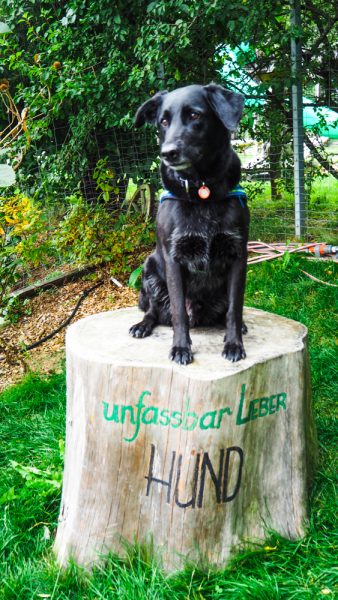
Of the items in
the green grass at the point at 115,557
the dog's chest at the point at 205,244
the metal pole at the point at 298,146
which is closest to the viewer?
the green grass at the point at 115,557

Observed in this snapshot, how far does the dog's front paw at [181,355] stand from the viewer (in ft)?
7.30

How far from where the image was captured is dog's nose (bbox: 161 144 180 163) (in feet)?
7.18

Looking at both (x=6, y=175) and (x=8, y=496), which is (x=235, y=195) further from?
(x=8, y=496)

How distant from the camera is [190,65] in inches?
219

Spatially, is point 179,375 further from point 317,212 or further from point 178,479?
point 317,212

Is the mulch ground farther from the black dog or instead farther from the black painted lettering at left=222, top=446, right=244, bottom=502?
the black painted lettering at left=222, top=446, right=244, bottom=502

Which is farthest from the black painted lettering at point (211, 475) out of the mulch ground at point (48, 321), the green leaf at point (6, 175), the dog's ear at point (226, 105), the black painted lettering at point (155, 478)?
the mulch ground at point (48, 321)

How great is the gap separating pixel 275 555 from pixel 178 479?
49 centimetres

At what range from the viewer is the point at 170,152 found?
7.18 ft

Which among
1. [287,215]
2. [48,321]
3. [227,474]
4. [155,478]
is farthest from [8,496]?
[287,215]

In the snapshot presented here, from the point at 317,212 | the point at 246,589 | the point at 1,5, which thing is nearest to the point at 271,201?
the point at 317,212

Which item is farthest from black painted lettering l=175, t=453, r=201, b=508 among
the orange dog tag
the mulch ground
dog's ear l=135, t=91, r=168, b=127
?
the mulch ground

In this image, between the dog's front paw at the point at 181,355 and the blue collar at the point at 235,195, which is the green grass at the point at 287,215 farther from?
the dog's front paw at the point at 181,355

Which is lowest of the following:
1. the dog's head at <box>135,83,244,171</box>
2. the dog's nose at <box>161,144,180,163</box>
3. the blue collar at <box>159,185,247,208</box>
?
the blue collar at <box>159,185,247,208</box>
